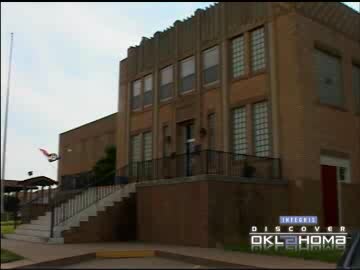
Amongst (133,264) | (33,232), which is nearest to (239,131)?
(33,232)

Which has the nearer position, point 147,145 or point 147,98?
point 147,145

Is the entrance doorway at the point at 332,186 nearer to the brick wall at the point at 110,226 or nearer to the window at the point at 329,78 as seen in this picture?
the window at the point at 329,78

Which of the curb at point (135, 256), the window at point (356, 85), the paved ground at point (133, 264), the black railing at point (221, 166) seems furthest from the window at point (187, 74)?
the paved ground at point (133, 264)

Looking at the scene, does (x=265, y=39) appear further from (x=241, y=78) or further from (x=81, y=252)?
(x=81, y=252)

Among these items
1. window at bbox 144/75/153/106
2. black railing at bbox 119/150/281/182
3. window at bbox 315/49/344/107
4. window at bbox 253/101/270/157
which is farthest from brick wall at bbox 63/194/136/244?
window at bbox 315/49/344/107

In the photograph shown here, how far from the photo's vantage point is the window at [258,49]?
20281 millimetres

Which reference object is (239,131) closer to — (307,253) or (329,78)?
(329,78)

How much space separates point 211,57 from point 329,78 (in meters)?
5.17

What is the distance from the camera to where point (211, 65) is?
73.4ft

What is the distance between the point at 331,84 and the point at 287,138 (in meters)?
3.65

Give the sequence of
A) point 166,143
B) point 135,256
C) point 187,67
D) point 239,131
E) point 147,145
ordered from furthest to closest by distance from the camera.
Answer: point 147,145 < point 166,143 < point 187,67 < point 239,131 < point 135,256

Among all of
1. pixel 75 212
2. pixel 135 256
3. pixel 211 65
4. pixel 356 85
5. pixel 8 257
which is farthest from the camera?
pixel 211 65

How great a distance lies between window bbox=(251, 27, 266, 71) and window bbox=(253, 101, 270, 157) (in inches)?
62.7

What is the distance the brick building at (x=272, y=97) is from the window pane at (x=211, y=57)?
1.8 inches
